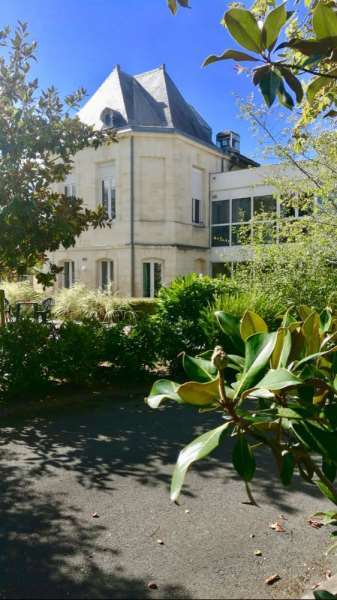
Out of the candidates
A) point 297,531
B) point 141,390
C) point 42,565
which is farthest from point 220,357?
point 141,390

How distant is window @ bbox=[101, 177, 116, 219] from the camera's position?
22.5 m

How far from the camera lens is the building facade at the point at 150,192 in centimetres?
2150

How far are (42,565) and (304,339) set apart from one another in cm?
203

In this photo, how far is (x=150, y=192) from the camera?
2172cm

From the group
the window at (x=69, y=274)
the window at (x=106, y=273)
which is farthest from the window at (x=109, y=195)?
the window at (x=69, y=274)

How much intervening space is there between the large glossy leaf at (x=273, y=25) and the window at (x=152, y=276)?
2025 centimetres

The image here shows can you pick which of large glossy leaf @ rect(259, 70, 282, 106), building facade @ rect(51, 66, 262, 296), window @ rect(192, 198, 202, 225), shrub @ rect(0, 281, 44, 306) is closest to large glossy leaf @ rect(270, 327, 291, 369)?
large glossy leaf @ rect(259, 70, 282, 106)

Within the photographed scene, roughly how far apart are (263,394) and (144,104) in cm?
2403

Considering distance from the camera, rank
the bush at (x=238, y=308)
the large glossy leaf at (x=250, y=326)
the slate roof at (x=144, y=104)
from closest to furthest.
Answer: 1. the large glossy leaf at (x=250, y=326)
2. the bush at (x=238, y=308)
3. the slate roof at (x=144, y=104)

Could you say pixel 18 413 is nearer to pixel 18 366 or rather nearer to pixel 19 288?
pixel 18 366

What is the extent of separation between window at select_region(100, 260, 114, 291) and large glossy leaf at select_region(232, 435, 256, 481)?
2141 cm

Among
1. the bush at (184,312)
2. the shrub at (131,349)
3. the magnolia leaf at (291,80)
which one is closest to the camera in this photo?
the magnolia leaf at (291,80)

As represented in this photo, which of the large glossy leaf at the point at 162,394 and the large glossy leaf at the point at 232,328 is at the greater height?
the large glossy leaf at the point at 232,328

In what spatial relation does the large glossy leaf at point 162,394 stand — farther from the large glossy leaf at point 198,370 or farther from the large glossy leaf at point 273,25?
the large glossy leaf at point 273,25
